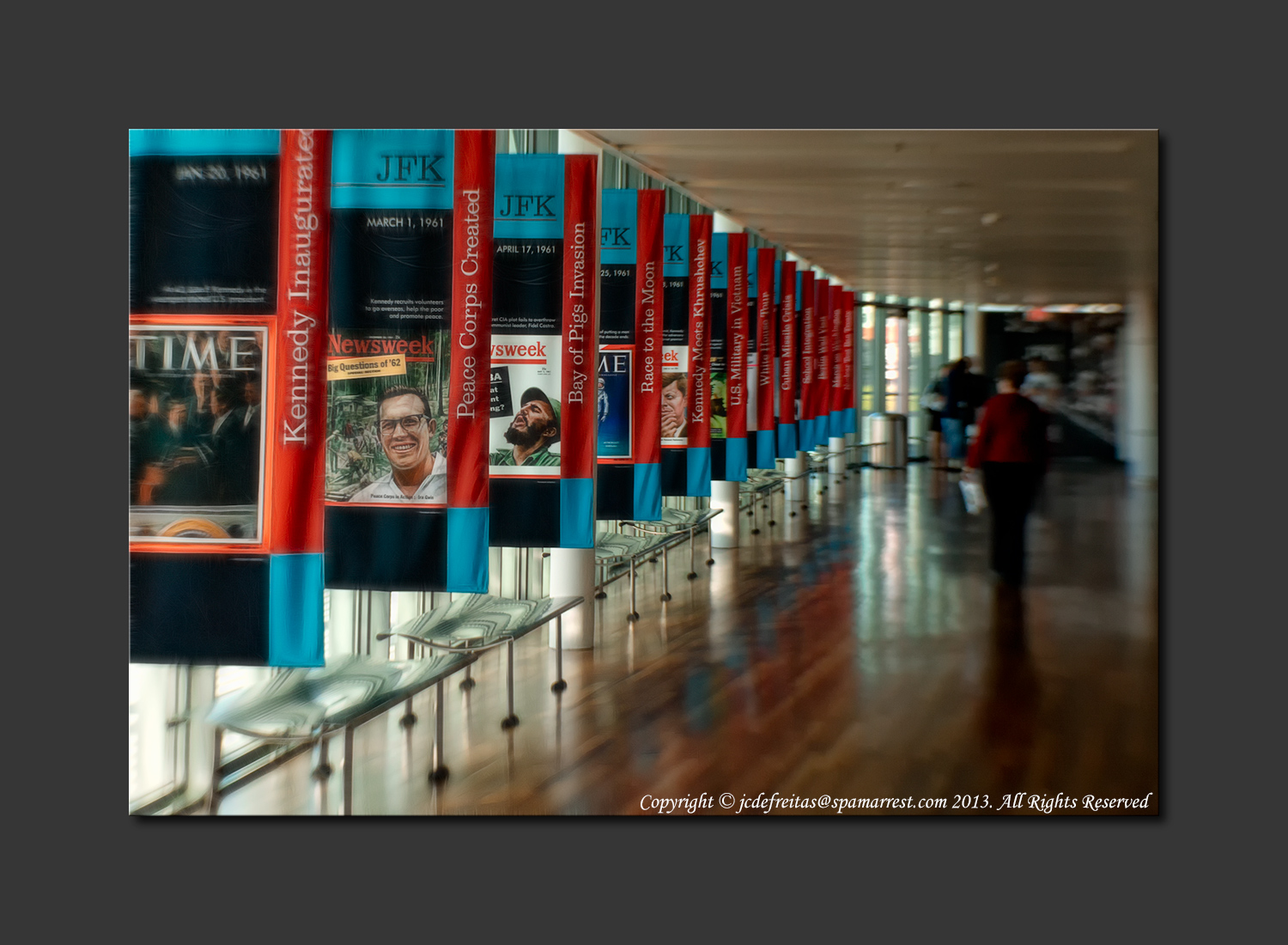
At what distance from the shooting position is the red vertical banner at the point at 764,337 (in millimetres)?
8398

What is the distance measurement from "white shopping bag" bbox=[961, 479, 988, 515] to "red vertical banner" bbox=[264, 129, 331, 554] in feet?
8.92

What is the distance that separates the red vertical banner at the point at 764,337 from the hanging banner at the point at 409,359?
13.2 ft

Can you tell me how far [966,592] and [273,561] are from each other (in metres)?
2.96

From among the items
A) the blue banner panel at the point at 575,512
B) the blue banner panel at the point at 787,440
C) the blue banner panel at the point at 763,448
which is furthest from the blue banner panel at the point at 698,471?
the blue banner panel at the point at 575,512

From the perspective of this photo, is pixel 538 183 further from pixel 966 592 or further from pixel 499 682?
pixel 966 592

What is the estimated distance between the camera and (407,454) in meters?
4.50

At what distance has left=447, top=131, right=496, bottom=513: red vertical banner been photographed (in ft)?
14.6

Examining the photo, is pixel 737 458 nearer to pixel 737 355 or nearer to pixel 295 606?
pixel 737 355

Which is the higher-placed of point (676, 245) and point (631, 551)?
point (676, 245)

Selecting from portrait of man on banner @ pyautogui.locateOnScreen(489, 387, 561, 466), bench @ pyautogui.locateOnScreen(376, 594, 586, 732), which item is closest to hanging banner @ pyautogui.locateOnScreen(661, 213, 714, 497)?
portrait of man on banner @ pyautogui.locateOnScreen(489, 387, 561, 466)

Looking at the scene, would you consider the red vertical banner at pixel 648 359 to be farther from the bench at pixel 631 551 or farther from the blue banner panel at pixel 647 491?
the bench at pixel 631 551

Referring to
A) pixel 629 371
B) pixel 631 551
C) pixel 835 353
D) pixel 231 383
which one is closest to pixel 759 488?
pixel 631 551

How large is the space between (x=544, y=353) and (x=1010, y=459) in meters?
2.25

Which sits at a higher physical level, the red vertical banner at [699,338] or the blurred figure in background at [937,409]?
the red vertical banner at [699,338]
